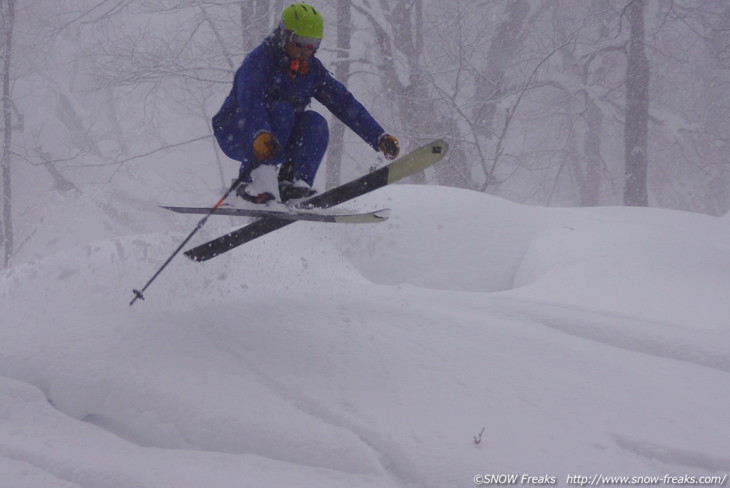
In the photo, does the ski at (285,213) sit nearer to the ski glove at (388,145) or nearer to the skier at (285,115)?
the skier at (285,115)

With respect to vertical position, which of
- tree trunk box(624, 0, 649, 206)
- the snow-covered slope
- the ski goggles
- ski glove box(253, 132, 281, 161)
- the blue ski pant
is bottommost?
the snow-covered slope

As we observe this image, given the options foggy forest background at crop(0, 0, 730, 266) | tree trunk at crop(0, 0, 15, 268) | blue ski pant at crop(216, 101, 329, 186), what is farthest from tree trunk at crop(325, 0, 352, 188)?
tree trunk at crop(0, 0, 15, 268)

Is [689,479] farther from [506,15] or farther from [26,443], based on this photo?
[506,15]

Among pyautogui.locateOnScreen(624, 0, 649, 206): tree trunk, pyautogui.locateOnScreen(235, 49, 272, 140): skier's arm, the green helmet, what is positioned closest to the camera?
pyautogui.locateOnScreen(235, 49, 272, 140): skier's arm

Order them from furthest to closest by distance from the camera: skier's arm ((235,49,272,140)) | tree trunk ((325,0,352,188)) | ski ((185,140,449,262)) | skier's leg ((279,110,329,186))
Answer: tree trunk ((325,0,352,188)) < skier's leg ((279,110,329,186)) < ski ((185,140,449,262)) < skier's arm ((235,49,272,140))

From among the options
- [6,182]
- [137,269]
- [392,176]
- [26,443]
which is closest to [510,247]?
[392,176]

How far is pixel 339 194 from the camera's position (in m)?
3.34

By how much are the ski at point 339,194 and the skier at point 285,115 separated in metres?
0.16

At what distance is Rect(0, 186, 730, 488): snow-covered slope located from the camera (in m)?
1.84

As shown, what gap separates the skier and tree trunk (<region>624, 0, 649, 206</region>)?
9.65m

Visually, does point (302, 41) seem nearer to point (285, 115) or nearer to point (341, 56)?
point (285, 115)

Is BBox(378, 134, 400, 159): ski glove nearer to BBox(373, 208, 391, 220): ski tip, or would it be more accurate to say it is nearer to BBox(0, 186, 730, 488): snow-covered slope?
BBox(373, 208, 391, 220): ski tip

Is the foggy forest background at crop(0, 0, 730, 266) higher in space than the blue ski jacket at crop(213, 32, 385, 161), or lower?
higher

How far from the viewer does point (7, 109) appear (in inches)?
524
